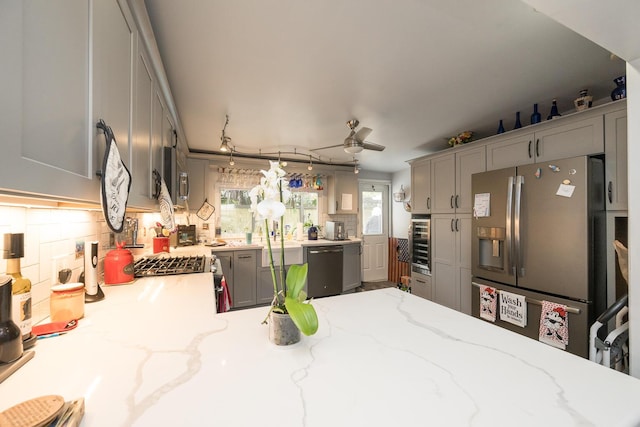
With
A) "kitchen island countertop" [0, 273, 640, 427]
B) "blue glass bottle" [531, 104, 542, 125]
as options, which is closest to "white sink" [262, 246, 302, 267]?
"kitchen island countertop" [0, 273, 640, 427]

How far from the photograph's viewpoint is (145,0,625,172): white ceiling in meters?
1.32

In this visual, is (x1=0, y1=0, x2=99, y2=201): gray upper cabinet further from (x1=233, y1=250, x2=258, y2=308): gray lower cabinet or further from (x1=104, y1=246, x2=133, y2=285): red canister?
(x1=233, y1=250, x2=258, y2=308): gray lower cabinet

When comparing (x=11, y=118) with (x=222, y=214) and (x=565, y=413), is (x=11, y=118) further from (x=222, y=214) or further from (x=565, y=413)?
(x=222, y=214)

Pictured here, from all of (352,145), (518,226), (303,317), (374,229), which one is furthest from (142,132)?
(374,229)

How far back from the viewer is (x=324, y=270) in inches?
162

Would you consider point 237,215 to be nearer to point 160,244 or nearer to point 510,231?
point 160,244

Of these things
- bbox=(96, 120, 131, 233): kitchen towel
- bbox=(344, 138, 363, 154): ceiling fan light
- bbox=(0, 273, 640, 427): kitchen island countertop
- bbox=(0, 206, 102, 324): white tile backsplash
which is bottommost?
bbox=(0, 273, 640, 427): kitchen island countertop

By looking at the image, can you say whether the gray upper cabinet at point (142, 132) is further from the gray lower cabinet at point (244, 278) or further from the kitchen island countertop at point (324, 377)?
the gray lower cabinet at point (244, 278)

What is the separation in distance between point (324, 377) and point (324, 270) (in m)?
3.55

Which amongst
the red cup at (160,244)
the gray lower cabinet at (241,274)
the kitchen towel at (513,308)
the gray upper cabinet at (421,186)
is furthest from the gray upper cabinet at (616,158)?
the red cup at (160,244)

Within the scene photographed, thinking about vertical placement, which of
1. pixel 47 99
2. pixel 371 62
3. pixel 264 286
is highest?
pixel 371 62

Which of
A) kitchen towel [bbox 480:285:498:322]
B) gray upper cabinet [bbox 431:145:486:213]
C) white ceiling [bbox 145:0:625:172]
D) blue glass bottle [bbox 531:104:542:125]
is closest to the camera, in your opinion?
white ceiling [bbox 145:0:625:172]

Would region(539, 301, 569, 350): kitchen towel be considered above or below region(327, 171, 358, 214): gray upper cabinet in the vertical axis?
below

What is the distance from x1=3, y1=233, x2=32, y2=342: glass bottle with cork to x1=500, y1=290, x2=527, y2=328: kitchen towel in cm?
301
